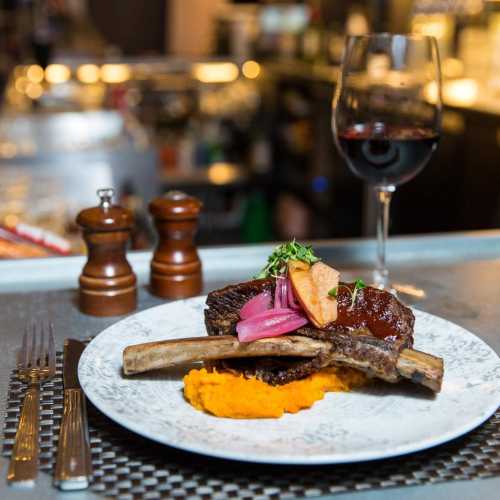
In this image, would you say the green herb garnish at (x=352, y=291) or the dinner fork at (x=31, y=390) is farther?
the green herb garnish at (x=352, y=291)

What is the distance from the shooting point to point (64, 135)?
3.38m

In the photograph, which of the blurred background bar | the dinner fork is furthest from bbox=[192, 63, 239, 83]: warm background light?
the dinner fork

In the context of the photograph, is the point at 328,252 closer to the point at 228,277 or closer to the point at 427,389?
the point at 228,277

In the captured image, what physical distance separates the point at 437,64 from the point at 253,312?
0.51 meters

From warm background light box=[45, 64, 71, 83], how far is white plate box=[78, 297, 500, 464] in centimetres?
351

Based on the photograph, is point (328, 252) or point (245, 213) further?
point (245, 213)

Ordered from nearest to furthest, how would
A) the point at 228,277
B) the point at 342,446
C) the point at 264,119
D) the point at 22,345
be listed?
1. the point at 342,446
2. the point at 22,345
3. the point at 228,277
4. the point at 264,119

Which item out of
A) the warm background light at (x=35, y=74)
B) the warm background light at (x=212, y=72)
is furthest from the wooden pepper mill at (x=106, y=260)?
the warm background light at (x=212, y=72)

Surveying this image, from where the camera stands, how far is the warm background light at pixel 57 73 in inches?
161

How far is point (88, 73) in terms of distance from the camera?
4.23 m

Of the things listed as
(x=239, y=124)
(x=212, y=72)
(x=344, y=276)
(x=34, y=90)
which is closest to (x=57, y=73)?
(x=34, y=90)

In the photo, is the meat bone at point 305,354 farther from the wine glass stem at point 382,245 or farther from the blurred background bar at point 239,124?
the blurred background bar at point 239,124

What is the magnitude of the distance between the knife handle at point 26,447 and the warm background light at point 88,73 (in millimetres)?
3651

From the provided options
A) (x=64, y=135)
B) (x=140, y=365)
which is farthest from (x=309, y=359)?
(x=64, y=135)
